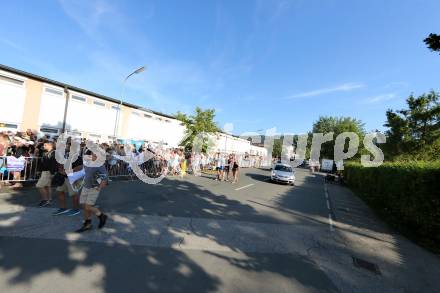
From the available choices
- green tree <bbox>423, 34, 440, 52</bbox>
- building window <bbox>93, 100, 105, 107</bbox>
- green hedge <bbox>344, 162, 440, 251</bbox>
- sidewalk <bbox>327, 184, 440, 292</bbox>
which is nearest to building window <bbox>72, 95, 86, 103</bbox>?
building window <bbox>93, 100, 105, 107</bbox>

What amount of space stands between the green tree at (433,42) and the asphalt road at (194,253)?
4752mm

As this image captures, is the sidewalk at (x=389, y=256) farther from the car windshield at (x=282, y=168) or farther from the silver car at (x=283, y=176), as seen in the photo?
the car windshield at (x=282, y=168)

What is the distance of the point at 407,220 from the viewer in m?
9.35

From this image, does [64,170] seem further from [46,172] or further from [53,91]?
[53,91]

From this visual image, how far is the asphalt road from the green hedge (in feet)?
2.64

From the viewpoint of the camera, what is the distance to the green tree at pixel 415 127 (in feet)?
64.4

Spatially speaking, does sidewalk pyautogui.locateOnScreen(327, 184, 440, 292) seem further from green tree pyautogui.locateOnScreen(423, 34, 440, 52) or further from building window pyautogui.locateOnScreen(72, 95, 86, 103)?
building window pyautogui.locateOnScreen(72, 95, 86, 103)

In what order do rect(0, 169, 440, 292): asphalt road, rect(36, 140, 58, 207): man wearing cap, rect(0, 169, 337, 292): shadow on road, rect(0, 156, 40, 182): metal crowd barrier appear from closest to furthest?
rect(0, 169, 337, 292): shadow on road → rect(0, 169, 440, 292): asphalt road → rect(36, 140, 58, 207): man wearing cap → rect(0, 156, 40, 182): metal crowd barrier

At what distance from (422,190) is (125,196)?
30.8ft

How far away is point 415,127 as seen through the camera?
21062 mm

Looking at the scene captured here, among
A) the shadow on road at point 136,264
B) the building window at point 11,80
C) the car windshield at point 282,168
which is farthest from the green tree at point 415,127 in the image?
the building window at point 11,80

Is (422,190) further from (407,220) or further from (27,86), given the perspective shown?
(27,86)

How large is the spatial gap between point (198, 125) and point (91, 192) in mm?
22888

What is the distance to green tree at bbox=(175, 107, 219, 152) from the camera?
28.6 metres
